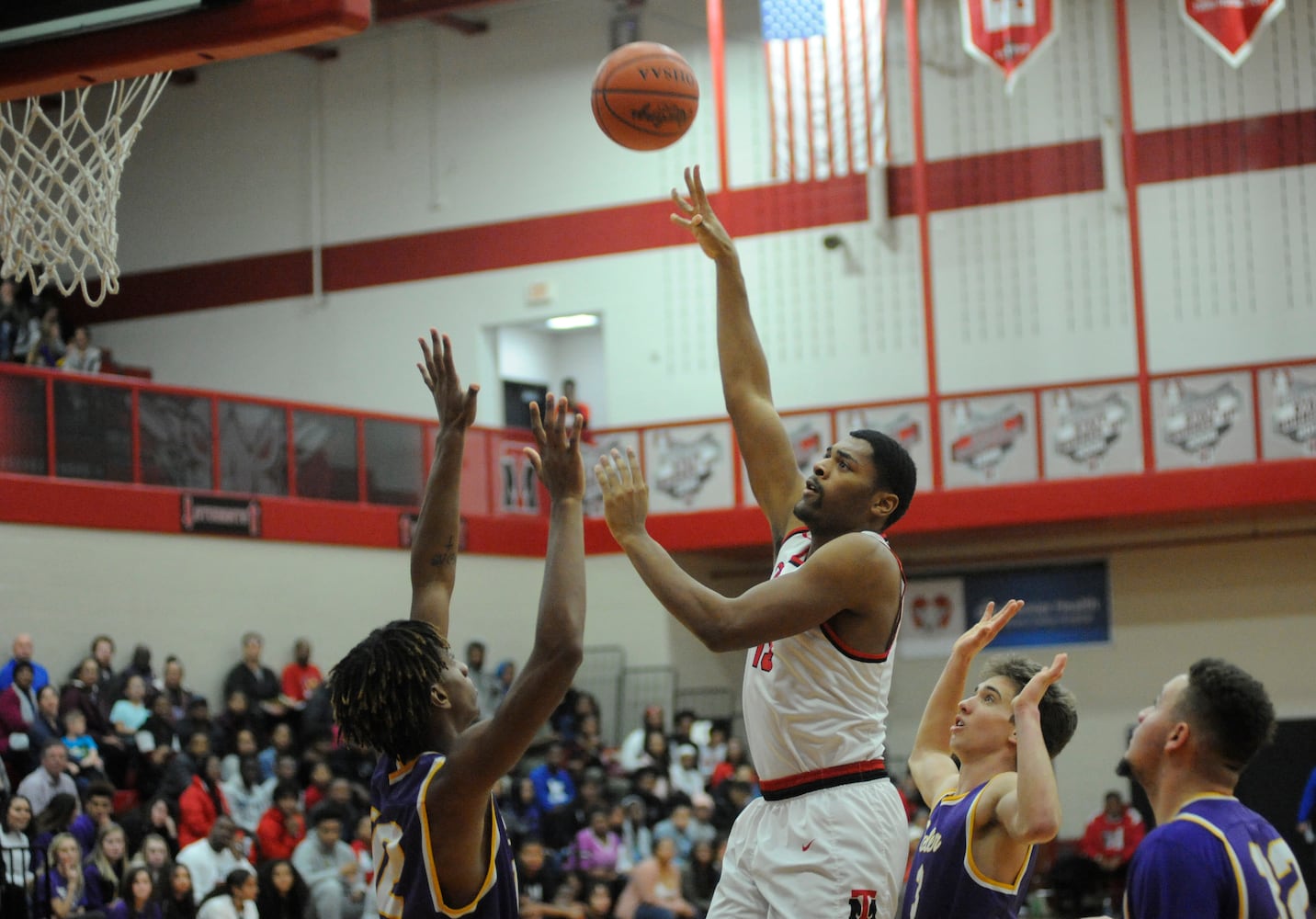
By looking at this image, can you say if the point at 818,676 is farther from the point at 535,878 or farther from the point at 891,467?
the point at 535,878

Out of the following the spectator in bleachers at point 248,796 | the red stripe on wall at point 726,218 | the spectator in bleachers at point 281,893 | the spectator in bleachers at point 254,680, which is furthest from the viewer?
the red stripe on wall at point 726,218

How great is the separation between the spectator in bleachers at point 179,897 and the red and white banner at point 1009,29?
12224 mm

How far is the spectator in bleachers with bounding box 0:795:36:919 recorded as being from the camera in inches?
408

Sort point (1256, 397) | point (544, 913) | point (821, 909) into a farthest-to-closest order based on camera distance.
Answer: point (1256, 397)
point (544, 913)
point (821, 909)

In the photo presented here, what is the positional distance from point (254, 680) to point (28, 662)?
287cm

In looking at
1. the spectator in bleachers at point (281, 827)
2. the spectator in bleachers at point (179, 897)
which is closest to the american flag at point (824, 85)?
the spectator in bleachers at point (281, 827)

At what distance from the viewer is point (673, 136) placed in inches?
293

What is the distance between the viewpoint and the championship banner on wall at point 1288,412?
655 inches

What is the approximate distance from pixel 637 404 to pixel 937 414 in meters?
5.30

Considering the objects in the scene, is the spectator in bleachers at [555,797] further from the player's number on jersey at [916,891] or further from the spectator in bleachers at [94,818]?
the player's number on jersey at [916,891]

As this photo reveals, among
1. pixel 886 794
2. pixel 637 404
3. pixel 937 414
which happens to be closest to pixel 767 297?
pixel 637 404

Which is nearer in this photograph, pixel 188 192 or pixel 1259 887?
pixel 1259 887

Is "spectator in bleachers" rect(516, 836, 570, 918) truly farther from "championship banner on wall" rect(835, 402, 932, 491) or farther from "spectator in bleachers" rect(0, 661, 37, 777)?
"championship banner on wall" rect(835, 402, 932, 491)

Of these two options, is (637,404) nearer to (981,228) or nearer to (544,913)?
(981,228)
